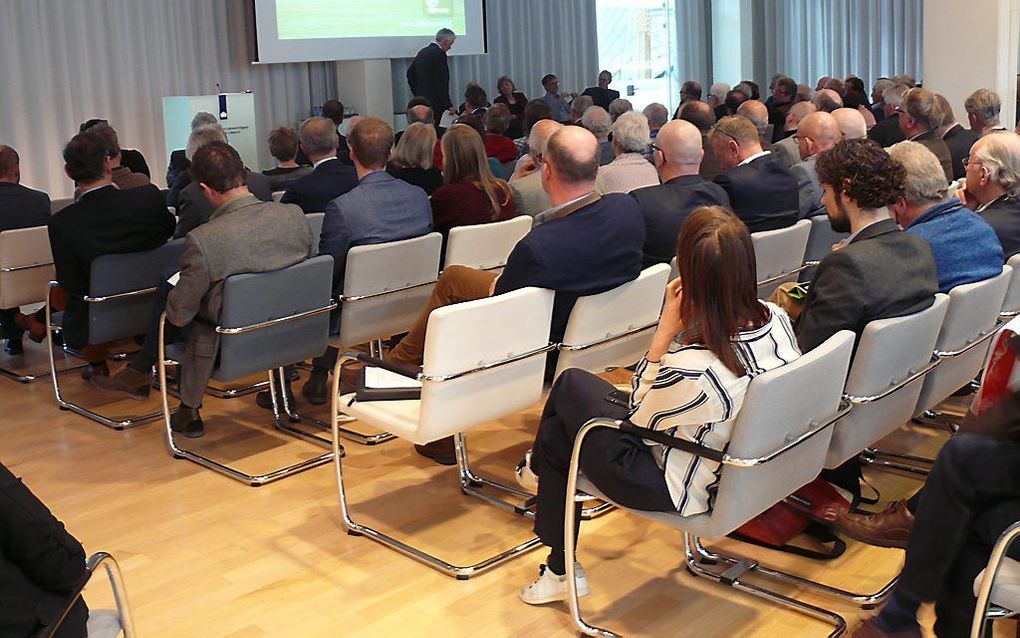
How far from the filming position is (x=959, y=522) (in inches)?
100

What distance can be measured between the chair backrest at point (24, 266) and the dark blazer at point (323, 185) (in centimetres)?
132

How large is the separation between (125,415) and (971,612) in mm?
4214

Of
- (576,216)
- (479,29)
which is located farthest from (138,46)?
(576,216)

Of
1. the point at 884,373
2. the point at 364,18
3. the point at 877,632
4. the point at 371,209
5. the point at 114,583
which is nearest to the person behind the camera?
the point at 114,583

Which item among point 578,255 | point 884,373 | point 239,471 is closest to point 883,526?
point 884,373

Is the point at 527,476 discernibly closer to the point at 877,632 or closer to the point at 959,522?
the point at 877,632

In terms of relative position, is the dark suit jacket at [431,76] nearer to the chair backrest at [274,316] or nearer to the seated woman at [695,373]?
the chair backrest at [274,316]

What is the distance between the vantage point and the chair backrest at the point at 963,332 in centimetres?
362

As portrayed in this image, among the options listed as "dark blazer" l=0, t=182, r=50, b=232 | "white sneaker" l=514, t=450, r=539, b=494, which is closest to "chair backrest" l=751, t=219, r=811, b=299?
"white sneaker" l=514, t=450, r=539, b=494

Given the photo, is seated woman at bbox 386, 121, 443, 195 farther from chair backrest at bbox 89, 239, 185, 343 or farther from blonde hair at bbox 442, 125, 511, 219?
chair backrest at bbox 89, 239, 185, 343

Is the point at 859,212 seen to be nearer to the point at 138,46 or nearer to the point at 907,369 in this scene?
the point at 907,369

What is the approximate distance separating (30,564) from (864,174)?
2670 millimetres

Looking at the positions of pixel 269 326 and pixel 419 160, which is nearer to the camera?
pixel 269 326

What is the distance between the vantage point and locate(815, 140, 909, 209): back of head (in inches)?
140
